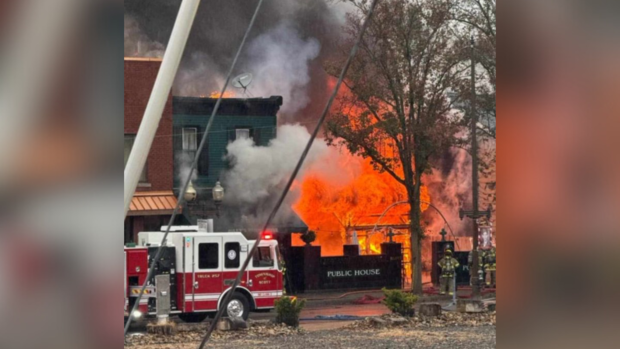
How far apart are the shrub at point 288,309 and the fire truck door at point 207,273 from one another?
1.67ft

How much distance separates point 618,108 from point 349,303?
4.90m

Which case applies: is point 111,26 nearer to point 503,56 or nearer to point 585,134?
point 503,56

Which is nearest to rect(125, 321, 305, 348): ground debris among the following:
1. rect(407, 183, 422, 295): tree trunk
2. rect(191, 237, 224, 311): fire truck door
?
rect(191, 237, 224, 311): fire truck door

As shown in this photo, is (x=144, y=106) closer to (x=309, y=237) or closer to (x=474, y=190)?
(x=309, y=237)

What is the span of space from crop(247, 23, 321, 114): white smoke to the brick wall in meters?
0.79

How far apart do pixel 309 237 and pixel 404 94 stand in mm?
1471

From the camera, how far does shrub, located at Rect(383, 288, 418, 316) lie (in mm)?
6957

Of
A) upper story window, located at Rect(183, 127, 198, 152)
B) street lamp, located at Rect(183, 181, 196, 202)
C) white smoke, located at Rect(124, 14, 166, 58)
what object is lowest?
street lamp, located at Rect(183, 181, 196, 202)

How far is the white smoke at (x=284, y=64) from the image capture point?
21.3 feet

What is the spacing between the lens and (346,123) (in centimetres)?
685

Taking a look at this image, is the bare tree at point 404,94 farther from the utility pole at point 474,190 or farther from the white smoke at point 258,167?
the white smoke at point 258,167

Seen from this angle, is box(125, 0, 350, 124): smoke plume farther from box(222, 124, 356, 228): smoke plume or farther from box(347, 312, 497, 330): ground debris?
box(347, 312, 497, 330): ground debris

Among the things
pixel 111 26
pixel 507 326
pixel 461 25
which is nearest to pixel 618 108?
pixel 507 326

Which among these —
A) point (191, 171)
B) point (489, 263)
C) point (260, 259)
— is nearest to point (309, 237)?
point (260, 259)
